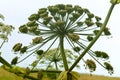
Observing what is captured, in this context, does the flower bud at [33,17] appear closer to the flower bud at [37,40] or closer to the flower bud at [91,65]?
the flower bud at [37,40]

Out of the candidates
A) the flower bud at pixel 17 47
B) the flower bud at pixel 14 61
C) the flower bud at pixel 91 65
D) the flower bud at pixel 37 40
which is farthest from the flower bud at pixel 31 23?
the flower bud at pixel 91 65

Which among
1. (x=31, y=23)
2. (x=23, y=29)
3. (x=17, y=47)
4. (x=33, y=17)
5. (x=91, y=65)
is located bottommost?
(x=91, y=65)

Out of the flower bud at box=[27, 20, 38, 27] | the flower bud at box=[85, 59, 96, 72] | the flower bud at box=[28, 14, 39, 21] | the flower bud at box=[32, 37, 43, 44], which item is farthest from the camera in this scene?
the flower bud at box=[28, 14, 39, 21]

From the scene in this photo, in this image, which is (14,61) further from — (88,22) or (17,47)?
(88,22)

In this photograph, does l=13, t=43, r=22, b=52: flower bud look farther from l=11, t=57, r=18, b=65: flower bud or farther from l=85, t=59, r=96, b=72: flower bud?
l=85, t=59, r=96, b=72: flower bud

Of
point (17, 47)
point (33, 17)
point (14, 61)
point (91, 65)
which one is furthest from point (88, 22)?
point (14, 61)

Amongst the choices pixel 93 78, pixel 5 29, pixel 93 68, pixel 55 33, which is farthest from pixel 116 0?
pixel 93 78

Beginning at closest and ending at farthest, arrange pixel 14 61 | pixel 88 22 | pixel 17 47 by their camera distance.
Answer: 1. pixel 14 61
2. pixel 17 47
3. pixel 88 22

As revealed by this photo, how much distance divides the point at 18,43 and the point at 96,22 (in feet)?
6.44

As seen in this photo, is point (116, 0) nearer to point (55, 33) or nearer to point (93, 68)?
point (93, 68)

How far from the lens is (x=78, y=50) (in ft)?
27.1

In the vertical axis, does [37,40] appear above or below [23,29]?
below

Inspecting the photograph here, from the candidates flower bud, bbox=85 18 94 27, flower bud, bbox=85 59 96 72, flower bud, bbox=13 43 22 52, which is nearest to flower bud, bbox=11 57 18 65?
flower bud, bbox=13 43 22 52

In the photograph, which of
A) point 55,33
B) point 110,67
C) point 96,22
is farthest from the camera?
point 96,22
